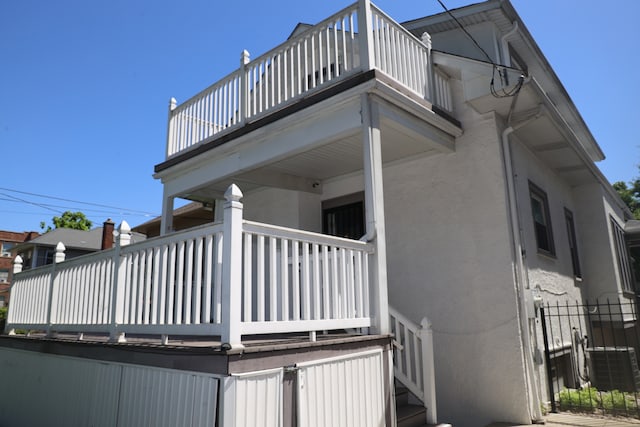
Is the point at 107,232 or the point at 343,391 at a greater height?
the point at 107,232

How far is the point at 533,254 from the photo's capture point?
715 centimetres

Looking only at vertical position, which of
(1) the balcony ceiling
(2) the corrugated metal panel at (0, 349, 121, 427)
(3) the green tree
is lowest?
(2) the corrugated metal panel at (0, 349, 121, 427)

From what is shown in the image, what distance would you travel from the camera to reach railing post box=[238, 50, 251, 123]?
6938 millimetres

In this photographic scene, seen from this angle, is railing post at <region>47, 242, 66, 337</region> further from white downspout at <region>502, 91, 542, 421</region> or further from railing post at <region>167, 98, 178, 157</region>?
white downspout at <region>502, 91, 542, 421</region>

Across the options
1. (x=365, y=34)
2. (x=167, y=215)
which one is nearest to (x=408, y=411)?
(x=365, y=34)

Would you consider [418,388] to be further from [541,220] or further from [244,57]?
[244,57]

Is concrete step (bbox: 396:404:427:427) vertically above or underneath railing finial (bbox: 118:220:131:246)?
underneath

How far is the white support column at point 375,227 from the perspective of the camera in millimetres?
4844

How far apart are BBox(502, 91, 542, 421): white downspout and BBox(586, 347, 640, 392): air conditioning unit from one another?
8.06ft

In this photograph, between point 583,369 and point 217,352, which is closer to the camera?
point 217,352

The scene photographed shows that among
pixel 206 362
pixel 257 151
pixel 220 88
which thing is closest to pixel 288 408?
pixel 206 362

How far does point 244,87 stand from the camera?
7004mm

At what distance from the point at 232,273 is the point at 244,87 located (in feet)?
14.8

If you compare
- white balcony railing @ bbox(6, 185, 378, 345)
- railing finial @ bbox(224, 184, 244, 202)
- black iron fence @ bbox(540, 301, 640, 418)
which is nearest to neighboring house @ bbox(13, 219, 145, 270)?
white balcony railing @ bbox(6, 185, 378, 345)
